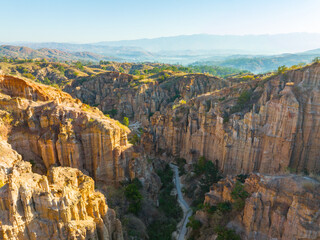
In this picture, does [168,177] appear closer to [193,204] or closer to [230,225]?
[193,204]

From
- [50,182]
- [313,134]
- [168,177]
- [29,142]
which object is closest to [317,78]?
[313,134]

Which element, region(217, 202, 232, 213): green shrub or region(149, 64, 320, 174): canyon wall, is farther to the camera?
region(149, 64, 320, 174): canyon wall

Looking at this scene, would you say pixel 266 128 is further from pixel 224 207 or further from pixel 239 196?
pixel 224 207

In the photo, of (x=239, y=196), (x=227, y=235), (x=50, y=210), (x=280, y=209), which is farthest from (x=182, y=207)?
(x=50, y=210)

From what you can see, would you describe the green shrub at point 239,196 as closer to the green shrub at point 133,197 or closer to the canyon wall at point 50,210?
the green shrub at point 133,197

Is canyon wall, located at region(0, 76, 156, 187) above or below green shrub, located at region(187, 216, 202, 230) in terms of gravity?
above

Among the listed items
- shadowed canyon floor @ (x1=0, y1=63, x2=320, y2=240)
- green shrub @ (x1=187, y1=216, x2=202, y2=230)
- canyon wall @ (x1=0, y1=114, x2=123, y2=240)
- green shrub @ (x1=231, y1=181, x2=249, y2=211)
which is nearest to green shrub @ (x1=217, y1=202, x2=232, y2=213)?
shadowed canyon floor @ (x1=0, y1=63, x2=320, y2=240)

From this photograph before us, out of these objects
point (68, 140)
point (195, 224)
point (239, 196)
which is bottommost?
point (195, 224)

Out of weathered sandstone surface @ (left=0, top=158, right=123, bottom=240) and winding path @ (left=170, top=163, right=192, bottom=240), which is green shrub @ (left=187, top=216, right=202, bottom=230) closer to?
winding path @ (left=170, top=163, right=192, bottom=240)

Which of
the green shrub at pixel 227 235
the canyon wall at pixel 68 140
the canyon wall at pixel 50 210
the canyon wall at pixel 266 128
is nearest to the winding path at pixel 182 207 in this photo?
the canyon wall at pixel 266 128
